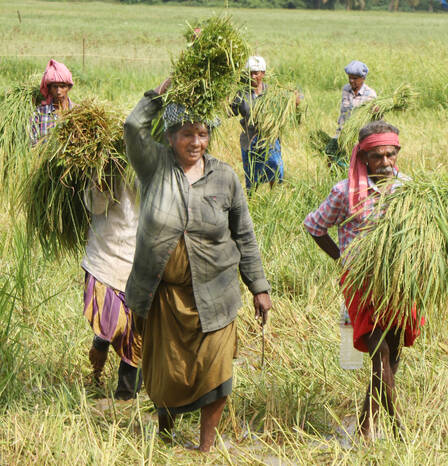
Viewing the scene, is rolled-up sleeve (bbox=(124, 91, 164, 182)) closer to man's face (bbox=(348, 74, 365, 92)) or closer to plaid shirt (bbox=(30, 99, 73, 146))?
plaid shirt (bbox=(30, 99, 73, 146))

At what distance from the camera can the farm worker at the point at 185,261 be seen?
2.73 metres

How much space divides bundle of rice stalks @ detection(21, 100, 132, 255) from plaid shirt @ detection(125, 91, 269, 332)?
410 millimetres

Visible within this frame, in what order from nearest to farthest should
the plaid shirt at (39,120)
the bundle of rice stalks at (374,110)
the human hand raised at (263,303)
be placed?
the human hand raised at (263,303) < the plaid shirt at (39,120) < the bundle of rice stalks at (374,110)

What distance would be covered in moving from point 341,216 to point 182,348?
2.89 feet

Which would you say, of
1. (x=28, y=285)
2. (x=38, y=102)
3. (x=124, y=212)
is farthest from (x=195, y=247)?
(x=38, y=102)

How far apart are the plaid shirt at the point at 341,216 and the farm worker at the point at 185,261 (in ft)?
1.15

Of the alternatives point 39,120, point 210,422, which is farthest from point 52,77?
point 210,422

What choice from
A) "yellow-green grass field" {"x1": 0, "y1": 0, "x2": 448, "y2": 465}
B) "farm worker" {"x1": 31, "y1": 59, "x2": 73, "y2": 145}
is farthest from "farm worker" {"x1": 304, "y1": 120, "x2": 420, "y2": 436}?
"farm worker" {"x1": 31, "y1": 59, "x2": 73, "y2": 145}

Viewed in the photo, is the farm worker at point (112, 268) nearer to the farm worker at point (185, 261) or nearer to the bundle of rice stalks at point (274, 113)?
the farm worker at point (185, 261)

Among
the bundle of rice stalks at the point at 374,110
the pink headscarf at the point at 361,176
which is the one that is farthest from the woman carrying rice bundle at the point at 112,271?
the bundle of rice stalks at the point at 374,110

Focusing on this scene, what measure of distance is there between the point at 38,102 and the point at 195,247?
104 inches

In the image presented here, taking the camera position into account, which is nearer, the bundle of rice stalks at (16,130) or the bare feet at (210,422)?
the bare feet at (210,422)

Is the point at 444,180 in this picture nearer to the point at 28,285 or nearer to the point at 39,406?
the point at 39,406

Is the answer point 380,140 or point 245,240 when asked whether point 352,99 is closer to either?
point 380,140
